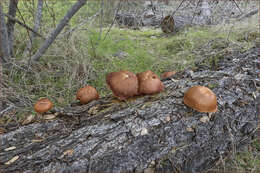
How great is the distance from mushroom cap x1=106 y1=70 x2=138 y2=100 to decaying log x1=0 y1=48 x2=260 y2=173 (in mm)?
132

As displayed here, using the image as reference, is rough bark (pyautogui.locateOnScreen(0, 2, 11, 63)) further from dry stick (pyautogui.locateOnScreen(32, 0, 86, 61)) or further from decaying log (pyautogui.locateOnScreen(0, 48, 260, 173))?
decaying log (pyautogui.locateOnScreen(0, 48, 260, 173))

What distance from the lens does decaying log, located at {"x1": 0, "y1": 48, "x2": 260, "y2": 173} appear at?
5.90ft

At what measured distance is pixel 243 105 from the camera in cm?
242

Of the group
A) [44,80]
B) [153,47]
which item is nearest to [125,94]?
[44,80]

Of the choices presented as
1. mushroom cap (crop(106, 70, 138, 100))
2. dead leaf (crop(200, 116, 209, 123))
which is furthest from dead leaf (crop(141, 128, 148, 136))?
dead leaf (crop(200, 116, 209, 123))

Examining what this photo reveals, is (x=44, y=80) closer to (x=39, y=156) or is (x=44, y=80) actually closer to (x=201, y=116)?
(x=39, y=156)

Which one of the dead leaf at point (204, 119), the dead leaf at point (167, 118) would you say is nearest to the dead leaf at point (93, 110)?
the dead leaf at point (167, 118)

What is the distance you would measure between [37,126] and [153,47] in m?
4.55

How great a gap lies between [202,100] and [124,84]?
93 cm

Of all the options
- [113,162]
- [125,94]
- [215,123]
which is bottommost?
[113,162]

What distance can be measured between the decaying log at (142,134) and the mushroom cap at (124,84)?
13cm

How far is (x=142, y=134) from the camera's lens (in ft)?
6.40

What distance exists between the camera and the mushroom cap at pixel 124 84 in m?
2.27

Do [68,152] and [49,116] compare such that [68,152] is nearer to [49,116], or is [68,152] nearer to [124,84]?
[49,116]
